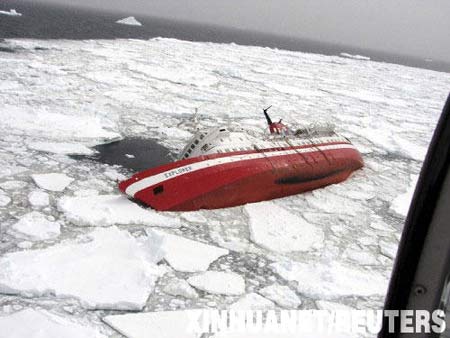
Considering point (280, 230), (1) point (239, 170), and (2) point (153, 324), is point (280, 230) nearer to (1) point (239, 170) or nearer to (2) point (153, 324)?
(1) point (239, 170)

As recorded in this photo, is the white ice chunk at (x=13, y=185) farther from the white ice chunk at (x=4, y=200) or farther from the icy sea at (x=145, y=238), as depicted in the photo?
the white ice chunk at (x=4, y=200)

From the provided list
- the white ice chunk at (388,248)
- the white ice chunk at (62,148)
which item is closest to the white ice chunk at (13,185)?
the white ice chunk at (62,148)

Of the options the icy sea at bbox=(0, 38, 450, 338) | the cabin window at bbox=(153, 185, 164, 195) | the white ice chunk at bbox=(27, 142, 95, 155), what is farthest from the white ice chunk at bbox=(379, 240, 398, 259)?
the white ice chunk at bbox=(27, 142, 95, 155)

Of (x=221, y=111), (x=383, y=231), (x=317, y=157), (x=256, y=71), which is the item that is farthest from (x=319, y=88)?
(x=383, y=231)

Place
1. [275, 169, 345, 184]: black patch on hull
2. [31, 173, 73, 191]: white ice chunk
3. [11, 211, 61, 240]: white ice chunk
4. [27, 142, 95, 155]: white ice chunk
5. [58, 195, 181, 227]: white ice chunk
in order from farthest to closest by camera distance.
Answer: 1. [27, 142, 95, 155]: white ice chunk
2. [275, 169, 345, 184]: black patch on hull
3. [31, 173, 73, 191]: white ice chunk
4. [58, 195, 181, 227]: white ice chunk
5. [11, 211, 61, 240]: white ice chunk

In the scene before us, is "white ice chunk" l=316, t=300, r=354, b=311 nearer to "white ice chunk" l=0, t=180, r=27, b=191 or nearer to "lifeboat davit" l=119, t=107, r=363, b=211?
"lifeboat davit" l=119, t=107, r=363, b=211
